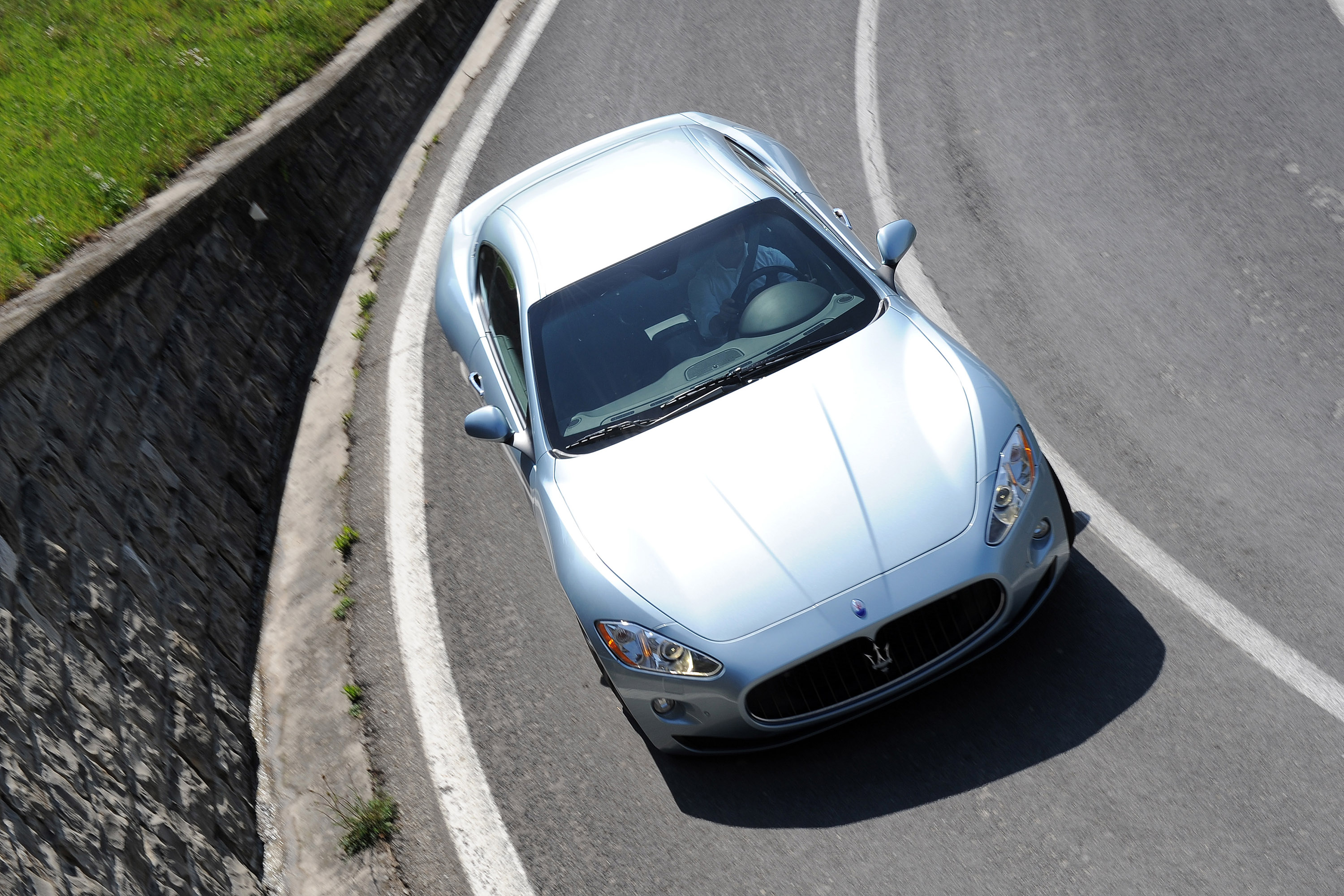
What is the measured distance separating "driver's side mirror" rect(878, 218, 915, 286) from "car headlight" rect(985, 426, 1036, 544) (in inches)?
49.6

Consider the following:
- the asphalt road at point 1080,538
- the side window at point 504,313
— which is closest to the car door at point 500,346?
the side window at point 504,313

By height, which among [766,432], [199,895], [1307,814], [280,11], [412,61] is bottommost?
[1307,814]

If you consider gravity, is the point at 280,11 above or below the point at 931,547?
above

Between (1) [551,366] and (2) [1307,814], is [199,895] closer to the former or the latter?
(1) [551,366]

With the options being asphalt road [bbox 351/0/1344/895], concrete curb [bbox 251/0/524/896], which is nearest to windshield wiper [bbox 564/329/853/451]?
asphalt road [bbox 351/0/1344/895]

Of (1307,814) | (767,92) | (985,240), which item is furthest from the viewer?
(767,92)

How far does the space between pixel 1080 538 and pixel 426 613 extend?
3.18 m

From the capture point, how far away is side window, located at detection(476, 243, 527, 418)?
18.4ft

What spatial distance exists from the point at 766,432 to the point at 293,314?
4480mm

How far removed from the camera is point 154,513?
580 cm

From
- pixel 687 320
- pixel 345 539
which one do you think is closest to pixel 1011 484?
pixel 687 320

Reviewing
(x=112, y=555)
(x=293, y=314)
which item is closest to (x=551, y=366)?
(x=112, y=555)

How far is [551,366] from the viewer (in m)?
5.28

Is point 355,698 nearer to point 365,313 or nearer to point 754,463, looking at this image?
point 754,463
